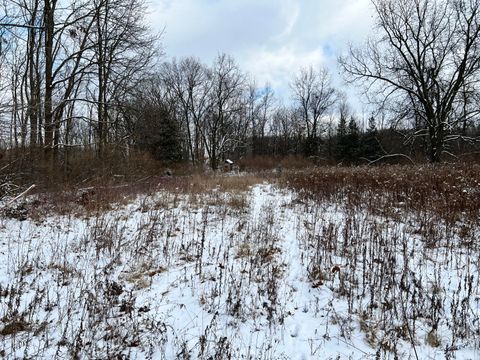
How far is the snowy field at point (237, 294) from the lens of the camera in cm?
269

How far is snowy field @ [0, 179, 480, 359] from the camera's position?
2.69 metres

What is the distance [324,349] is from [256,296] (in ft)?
3.26

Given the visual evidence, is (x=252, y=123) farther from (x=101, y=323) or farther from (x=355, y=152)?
(x=101, y=323)

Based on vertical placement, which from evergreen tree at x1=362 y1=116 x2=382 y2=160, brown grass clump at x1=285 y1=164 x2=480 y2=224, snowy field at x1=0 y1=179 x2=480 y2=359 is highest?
evergreen tree at x1=362 y1=116 x2=382 y2=160

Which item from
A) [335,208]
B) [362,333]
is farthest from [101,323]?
[335,208]

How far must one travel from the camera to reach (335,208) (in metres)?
7.30

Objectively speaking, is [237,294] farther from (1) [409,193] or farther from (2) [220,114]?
(2) [220,114]

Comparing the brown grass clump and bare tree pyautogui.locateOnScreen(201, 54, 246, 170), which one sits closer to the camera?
the brown grass clump

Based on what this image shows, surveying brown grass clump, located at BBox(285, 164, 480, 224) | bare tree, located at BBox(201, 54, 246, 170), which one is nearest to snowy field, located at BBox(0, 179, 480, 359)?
brown grass clump, located at BBox(285, 164, 480, 224)

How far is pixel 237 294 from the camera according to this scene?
11.2 ft

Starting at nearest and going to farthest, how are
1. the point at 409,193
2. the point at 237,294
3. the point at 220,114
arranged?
the point at 237,294 < the point at 409,193 < the point at 220,114

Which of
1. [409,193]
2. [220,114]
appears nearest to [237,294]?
[409,193]

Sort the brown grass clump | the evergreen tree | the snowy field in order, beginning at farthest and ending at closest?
1. the evergreen tree
2. the brown grass clump
3. the snowy field

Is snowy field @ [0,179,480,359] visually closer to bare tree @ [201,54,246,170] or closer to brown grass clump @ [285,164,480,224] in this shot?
brown grass clump @ [285,164,480,224]
